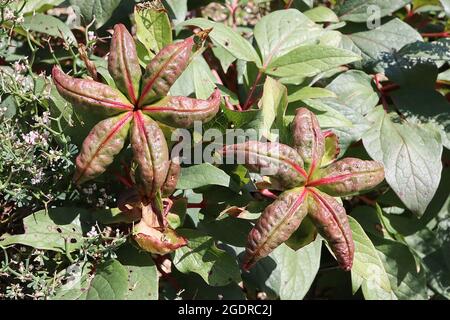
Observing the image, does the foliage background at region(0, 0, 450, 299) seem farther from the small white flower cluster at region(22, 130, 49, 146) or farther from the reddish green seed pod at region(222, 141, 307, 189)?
the reddish green seed pod at region(222, 141, 307, 189)

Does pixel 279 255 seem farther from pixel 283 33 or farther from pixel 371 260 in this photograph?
pixel 283 33

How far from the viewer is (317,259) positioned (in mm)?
1802

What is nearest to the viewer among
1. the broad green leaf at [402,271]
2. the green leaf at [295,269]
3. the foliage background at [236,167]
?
the foliage background at [236,167]

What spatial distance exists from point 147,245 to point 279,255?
0.45m

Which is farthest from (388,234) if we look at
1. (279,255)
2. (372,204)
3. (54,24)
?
(54,24)

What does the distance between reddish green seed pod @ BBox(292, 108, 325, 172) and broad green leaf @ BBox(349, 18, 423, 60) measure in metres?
0.73

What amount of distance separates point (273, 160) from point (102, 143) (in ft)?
1.15

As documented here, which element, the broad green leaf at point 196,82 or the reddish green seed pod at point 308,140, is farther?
the broad green leaf at point 196,82

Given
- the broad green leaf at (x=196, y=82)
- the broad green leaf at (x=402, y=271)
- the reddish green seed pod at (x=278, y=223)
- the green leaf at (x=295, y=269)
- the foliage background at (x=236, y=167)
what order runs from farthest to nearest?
the broad green leaf at (x=402, y=271), the green leaf at (x=295, y=269), the broad green leaf at (x=196, y=82), the foliage background at (x=236, y=167), the reddish green seed pod at (x=278, y=223)

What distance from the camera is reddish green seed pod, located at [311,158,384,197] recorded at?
1.40 metres

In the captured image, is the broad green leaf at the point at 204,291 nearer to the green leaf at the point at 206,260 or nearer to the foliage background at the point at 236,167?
the foliage background at the point at 236,167

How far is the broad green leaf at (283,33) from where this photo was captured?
6.06 feet

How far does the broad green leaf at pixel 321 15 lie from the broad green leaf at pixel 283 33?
0.10 meters

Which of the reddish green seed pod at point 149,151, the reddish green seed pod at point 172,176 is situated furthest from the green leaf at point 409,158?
the reddish green seed pod at point 149,151
